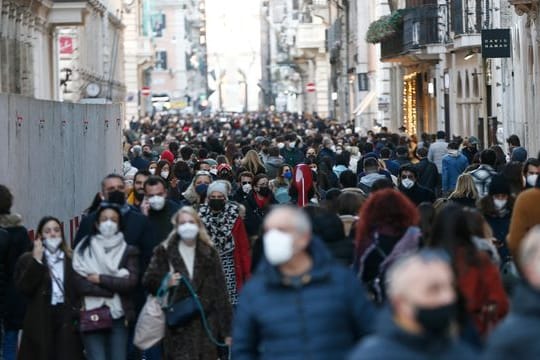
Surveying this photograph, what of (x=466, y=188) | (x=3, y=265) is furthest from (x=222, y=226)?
(x=466, y=188)

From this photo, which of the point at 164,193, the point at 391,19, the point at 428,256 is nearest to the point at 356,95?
the point at 391,19

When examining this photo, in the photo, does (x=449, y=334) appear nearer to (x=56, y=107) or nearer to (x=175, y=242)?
(x=175, y=242)

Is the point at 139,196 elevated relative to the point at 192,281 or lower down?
elevated

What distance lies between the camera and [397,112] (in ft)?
195

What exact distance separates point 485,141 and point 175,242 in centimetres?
2879

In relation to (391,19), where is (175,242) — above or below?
below

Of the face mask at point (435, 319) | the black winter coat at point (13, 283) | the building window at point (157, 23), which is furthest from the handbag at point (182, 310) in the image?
the building window at point (157, 23)

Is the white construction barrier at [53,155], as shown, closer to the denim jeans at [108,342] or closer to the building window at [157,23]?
the denim jeans at [108,342]

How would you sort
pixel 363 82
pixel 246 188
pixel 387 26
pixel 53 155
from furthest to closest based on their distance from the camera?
pixel 363 82
pixel 387 26
pixel 53 155
pixel 246 188

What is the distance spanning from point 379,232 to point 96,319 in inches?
87.4

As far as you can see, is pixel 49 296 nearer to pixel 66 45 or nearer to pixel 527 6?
pixel 527 6

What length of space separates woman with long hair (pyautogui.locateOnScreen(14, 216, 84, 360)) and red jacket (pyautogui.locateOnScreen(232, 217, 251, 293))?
2390 millimetres

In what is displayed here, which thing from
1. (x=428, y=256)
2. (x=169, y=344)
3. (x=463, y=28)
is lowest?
(x=169, y=344)

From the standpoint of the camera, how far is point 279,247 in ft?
25.3
